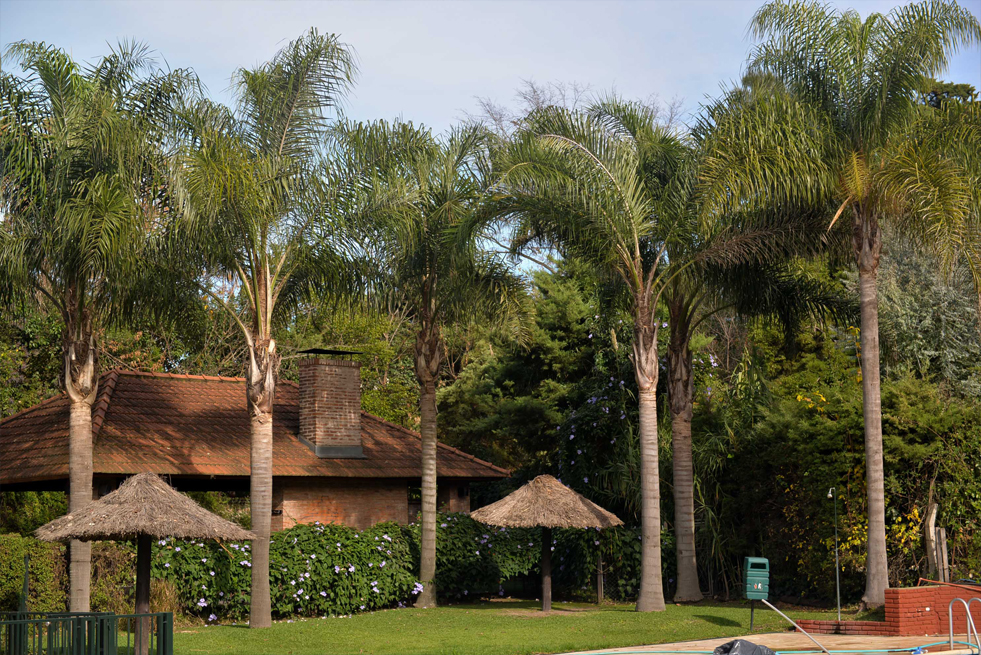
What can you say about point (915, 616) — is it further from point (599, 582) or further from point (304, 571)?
point (304, 571)

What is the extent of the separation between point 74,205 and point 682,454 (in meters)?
11.7

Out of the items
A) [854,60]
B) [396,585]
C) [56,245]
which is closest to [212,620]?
[396,585]

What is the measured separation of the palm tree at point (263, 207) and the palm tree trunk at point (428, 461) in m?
2.52

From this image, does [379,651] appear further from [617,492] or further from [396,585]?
[617,492]

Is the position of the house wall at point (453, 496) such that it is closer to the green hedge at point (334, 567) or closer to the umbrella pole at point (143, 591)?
the green hedge at point (334, 567)

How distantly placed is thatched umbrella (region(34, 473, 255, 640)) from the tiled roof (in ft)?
14.1

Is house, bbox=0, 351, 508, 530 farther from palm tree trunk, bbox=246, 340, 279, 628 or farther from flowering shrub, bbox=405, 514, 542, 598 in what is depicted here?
palm tree trunk, bbox=246, 340, 279, 628

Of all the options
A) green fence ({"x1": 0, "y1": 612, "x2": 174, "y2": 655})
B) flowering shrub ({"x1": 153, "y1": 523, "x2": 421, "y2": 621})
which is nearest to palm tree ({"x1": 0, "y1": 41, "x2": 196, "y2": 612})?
flowering shrub ({"x1": 153, "y1": 523, "x2": 421, "y2": 621})

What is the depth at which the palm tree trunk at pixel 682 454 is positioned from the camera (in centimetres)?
2002

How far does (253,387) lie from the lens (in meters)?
17.6

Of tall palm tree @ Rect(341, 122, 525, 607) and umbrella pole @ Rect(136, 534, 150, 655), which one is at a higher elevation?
tall palm tree @ Rect(341, 122, 525, 607)

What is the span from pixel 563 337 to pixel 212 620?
44.1ft

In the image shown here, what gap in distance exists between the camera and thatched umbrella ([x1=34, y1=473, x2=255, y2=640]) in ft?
44.3

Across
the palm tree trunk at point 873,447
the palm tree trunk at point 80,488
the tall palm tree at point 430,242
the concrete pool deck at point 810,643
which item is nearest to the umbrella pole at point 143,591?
the palm tree trunk at point 80,488
